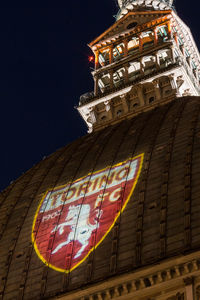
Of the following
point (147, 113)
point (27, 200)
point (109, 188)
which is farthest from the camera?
point (147, 113)

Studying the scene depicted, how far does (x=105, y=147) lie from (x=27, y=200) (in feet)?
18.9

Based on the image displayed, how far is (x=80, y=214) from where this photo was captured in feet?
134

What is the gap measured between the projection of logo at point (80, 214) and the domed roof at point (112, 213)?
7 centimetres

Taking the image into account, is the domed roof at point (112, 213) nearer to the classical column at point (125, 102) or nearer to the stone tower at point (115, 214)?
the stone tower at point (115, 214)

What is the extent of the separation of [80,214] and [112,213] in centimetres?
227

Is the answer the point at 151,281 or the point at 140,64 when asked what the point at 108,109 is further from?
the point at 151,281

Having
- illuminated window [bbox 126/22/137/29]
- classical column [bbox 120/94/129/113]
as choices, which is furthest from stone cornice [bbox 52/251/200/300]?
illuminated window [bbox 126/22/137/29]

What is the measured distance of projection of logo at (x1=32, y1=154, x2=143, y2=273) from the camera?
127 ft

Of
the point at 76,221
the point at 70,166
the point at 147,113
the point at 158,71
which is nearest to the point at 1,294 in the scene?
the point at 76,221

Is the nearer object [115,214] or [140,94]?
[115,214]

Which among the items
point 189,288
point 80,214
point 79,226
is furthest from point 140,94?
point 189,288

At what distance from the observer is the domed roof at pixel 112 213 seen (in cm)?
3572

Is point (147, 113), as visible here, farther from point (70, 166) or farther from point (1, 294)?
point (1, 294)

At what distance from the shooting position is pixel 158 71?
6050 centimetres
